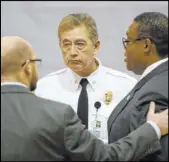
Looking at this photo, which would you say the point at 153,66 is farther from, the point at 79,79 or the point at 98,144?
the point at 79,79

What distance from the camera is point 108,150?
5.42 ft

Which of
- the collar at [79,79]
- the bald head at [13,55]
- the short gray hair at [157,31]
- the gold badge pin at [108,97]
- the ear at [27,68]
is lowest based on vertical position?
the gold badge pin at [108,97]

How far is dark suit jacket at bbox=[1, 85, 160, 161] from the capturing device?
60.5 inches

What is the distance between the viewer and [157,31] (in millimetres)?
1837

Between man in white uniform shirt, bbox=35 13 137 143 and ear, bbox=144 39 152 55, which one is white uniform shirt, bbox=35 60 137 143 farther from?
ear, bbox=144 39 152 55

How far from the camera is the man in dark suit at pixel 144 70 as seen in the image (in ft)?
5.67

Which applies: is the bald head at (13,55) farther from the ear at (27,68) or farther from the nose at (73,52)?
the nose at (73,52)

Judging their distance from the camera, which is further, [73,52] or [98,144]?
[73,52]

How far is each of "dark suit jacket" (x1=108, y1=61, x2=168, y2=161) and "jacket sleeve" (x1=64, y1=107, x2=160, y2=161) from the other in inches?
2.1

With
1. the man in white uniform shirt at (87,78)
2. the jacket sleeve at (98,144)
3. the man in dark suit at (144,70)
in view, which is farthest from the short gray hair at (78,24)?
the jacket sleeve at (98,144)

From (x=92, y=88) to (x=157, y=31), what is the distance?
71 centimetres

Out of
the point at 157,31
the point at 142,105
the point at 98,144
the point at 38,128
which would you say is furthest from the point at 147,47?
the point at 38,128

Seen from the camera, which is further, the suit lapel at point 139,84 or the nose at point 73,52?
the nose at point 73,52

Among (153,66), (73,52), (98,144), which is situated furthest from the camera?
(73,52)
